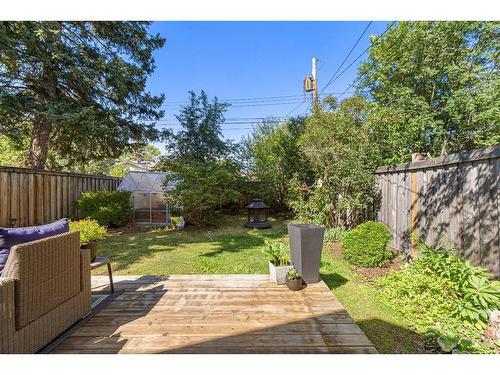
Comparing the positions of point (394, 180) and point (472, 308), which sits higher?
point (394, 180)

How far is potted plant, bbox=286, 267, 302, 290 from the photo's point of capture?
3131mm

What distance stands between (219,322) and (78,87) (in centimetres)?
880

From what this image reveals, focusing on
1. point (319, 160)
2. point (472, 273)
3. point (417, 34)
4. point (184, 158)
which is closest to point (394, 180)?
point (319, 160)

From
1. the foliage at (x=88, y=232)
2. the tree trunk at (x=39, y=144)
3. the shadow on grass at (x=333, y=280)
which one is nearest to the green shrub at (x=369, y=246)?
the shadow on grass at (x=333, y=280)

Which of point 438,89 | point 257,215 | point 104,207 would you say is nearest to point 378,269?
point 257,215

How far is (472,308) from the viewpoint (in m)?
2.65

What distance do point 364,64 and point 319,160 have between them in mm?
3763

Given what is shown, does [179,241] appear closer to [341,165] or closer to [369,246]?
[341,165]

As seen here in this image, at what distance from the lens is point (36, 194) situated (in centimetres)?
727

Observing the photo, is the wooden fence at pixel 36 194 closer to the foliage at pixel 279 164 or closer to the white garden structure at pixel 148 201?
the white garden structure at pixel 148 201

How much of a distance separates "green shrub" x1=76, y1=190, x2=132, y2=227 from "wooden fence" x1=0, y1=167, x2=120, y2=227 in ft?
1.55

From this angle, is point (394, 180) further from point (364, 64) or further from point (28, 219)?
point (28, 219)

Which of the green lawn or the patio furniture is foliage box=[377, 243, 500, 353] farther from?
the patio furniture
